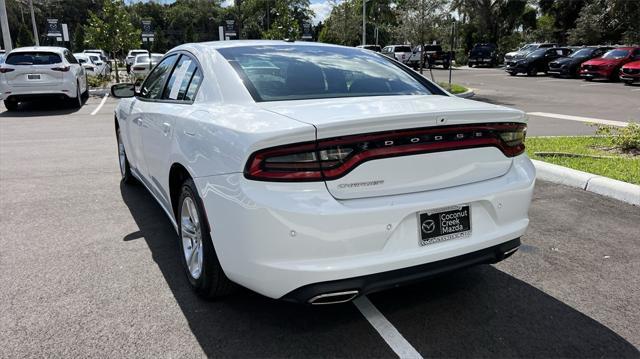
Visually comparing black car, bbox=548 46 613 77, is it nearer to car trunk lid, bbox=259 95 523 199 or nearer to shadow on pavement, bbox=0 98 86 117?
shadow on pavement, bbox=0 98 86 117

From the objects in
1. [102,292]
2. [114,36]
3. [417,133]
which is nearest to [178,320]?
[102,292]

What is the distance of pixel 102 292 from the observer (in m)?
3.50

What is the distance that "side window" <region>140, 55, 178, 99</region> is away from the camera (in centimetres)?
451

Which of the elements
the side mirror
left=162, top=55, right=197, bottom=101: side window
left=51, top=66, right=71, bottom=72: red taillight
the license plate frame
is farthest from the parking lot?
left=51, top=66, right=71, bottom=72: red taillight

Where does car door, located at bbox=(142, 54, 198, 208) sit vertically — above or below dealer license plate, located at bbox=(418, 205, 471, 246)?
above

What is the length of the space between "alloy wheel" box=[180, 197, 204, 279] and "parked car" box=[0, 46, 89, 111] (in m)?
12.0

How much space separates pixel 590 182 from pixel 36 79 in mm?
13056

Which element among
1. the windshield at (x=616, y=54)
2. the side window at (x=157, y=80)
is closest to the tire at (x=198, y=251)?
the side window at (x=157, y=80)

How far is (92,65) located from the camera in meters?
22.5

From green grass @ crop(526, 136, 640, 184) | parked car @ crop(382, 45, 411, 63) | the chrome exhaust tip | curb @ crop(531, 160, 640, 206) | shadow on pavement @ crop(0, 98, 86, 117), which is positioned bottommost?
curb @ crop(531, 160, 640, 206)

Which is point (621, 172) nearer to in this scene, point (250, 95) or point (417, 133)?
point (417, 133)

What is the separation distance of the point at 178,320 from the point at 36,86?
1258 centimetres

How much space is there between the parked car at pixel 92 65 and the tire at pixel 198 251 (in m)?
18.5

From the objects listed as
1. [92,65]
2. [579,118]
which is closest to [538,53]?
[579,118]
